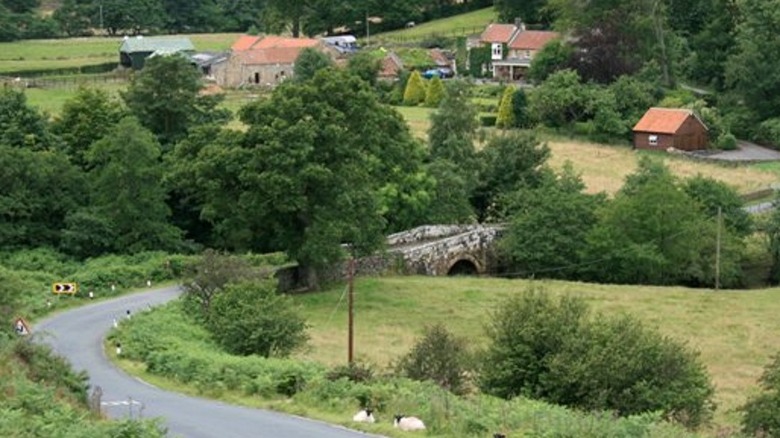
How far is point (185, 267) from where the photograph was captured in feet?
140

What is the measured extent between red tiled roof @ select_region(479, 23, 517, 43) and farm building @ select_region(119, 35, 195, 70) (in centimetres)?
2054

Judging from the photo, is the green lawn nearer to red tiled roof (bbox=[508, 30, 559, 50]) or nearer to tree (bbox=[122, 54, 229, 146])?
red tiled roof (bbox=[508, 30, 559, 50])

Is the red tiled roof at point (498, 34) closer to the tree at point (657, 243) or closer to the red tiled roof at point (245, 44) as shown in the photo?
the red tiled roof at point (245, 44)

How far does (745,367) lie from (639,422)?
17026mm

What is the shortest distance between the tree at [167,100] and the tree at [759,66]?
39.9 m

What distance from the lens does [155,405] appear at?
2548 cm

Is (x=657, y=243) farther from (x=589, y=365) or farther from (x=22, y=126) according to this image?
(x=589, y=365)

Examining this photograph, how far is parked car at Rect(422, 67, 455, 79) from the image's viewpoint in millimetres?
90975

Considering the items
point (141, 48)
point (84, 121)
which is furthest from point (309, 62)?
point (84, 121)

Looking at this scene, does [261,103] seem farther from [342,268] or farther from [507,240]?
[507,240]

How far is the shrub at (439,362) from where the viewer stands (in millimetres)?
28547

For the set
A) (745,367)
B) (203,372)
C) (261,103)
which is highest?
(261,103)

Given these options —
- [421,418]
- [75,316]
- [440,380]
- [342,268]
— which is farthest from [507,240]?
[421,418]

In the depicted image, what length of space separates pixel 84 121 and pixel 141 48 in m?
44.0
